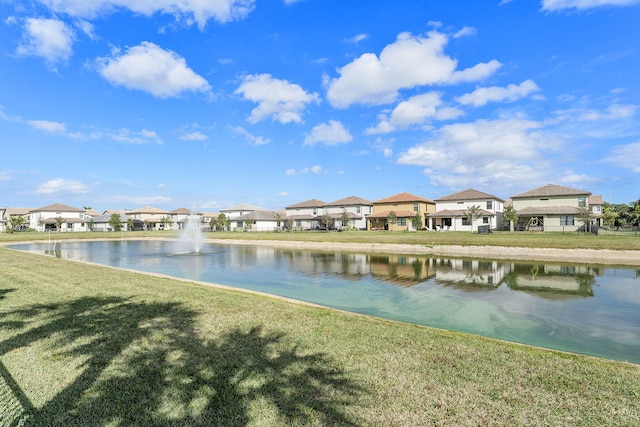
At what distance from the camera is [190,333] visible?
6.02 m

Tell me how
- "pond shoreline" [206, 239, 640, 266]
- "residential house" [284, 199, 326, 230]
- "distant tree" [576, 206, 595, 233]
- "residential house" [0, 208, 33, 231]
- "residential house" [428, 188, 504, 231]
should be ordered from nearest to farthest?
"pond shoreline" [206, 239, 640, 266] < "distant tree" [576, 206, 595, 233] < "residential house" [428, 188, 504, 231] < "residential house" [284, 199, 326, 230] < "residential house" [0, 208, 33, 231]

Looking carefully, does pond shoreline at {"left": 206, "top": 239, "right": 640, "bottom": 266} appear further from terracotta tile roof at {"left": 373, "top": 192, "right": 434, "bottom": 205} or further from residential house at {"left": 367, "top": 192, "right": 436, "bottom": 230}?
terracotta tile roof at {"left": 373, "top": 192, "right": 434, "bottom": 205}

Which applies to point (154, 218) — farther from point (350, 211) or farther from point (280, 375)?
point (280, 375)

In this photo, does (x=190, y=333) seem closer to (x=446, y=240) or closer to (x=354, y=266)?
(x=354, y=266)

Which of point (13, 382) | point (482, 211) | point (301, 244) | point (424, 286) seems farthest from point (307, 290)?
point (482, 211)

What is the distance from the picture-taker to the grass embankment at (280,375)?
353 centimetres

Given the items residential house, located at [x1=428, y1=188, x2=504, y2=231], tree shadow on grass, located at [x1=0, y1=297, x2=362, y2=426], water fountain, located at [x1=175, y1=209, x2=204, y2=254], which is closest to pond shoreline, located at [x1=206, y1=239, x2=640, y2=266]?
water fountain, located at [x1=175, y1=209, x2=204, y2=254]

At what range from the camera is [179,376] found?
4316mm

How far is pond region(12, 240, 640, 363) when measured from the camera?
8781 millimetres

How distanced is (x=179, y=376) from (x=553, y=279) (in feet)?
61.5

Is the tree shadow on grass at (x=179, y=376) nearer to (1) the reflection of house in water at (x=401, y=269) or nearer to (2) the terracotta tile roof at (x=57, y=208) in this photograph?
(1) the reflection of house in water at (x=401, y=269)

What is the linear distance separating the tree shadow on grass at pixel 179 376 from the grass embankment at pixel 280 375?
0.02 m

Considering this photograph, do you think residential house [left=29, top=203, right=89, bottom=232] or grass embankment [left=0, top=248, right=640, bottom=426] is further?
residential house [left=29, top=203, right=89, bottom=232]

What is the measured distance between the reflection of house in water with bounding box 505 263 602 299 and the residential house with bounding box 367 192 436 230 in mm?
28745
